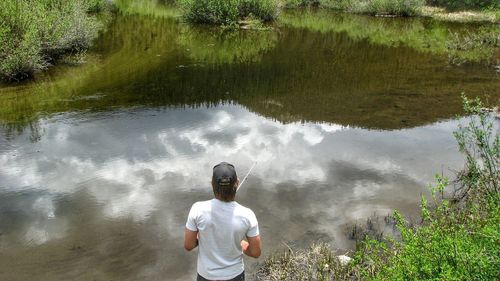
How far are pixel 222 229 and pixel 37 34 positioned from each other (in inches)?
591

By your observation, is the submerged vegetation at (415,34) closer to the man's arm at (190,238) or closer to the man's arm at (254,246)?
the man's arm at (254,246)

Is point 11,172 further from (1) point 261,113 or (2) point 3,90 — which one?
(1) point 261,113

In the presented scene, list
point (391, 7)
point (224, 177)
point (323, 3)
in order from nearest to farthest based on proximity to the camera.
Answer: point (224, 177) < point (391, 7) < point (323, 3)

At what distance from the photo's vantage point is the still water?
7.02m

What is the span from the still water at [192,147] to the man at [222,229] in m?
2.47

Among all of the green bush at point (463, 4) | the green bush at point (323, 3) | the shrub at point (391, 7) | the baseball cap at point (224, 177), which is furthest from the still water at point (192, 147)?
the green bush at point (463, 4)

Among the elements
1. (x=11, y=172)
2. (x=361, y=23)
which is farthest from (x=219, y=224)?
(x=361, y=23)

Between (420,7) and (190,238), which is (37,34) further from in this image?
(420,7)

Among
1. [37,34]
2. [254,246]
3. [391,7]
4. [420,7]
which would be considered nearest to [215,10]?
[37,34]

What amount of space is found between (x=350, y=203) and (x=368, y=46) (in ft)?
62.0

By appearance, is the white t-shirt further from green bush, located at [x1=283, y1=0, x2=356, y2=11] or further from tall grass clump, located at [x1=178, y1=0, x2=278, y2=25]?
green bush, located at [x1=283, y1=0, x2=356, y2=11]

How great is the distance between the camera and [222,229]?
379cm

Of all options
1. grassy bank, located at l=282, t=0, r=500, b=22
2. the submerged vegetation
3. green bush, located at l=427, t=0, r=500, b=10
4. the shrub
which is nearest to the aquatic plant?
the submerged vegetation

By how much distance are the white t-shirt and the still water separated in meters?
2.47
